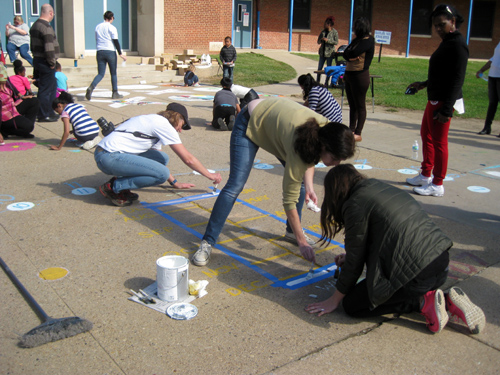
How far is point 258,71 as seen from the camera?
58.2ft

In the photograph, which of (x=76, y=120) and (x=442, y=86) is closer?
(x=442, y=86)

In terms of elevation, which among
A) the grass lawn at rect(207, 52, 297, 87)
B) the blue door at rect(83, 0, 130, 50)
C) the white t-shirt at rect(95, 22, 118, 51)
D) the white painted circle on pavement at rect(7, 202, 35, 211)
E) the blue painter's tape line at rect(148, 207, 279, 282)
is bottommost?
the blue painter's tape line at rect(148, 207, 279, 282)

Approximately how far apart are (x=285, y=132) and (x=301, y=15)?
27.1 m

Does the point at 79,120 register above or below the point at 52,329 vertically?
above

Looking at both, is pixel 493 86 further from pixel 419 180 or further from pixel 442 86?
pixel 442 86

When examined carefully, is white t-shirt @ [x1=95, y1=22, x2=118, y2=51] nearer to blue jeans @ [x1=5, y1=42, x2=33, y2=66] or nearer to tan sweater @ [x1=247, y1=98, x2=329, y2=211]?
blue jeans @ [x1=5, y1=42, x2=33, y2=66]

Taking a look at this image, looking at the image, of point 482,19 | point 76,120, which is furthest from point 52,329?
point 482,19

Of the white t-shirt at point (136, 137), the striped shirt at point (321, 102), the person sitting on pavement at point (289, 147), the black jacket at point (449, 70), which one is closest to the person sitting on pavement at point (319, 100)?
the striped shirt at point (321, 102)

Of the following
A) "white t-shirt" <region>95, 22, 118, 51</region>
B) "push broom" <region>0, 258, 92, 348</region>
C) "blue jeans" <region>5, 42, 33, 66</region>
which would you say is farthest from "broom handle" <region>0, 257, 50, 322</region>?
"blue jeans" <region>5, 42, 33, 66</region>

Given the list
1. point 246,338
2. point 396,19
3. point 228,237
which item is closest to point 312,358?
point 246,338

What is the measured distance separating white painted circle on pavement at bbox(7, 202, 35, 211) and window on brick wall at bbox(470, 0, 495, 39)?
115ft

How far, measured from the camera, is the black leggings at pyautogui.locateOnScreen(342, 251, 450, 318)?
9.47 feet

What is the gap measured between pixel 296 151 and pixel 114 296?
Answer: 155 centimetres

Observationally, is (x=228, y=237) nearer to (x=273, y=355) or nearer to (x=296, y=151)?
(x=296, y=151)
